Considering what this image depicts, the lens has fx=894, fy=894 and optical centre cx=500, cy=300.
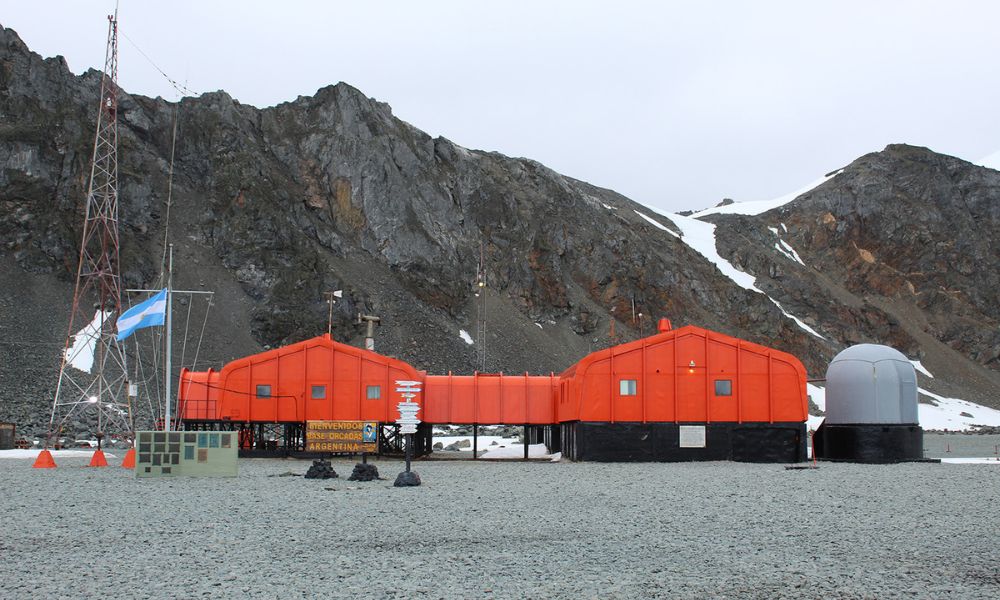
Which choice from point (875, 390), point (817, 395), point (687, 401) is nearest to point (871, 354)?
point (875, 390)

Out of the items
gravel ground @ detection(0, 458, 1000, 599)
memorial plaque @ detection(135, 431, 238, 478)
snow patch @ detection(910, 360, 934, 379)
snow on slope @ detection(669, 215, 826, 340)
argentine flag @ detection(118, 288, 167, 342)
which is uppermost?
snow on slope @ detection(669, 215, 826, 340)

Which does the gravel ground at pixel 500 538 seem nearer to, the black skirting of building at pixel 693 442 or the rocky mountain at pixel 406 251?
the black skirting of building at pixel 693 442

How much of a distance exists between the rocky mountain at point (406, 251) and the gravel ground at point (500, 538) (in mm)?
44141

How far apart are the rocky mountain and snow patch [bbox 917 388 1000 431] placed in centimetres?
450

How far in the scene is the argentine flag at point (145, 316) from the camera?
1448 inches

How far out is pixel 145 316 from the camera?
37.2 m

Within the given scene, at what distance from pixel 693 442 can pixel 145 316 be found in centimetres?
2500

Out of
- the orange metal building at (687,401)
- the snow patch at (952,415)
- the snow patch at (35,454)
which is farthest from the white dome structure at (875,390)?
the snow patch at (952,415)

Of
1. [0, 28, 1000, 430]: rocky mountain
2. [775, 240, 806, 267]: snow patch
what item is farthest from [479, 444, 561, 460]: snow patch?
[775, 240, 806, 267]: snow patch

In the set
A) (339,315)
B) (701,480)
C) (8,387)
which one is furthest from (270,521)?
(339,315)

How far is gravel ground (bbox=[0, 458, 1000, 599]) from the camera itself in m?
12.6

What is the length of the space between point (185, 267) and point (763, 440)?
2587 inches

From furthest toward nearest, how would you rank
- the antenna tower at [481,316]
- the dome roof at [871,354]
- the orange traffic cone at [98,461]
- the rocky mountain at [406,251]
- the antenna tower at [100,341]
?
1. the antenna tower at [481,316]
2. the rocky mountain at [406,251]
3. the antenna tower at [100,341]
4. the dome roof at [871,354]
5. the orange traffic cone at [98,461]

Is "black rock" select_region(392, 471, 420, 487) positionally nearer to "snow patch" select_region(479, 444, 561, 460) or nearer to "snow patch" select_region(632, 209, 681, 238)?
"snow patch" select_region(479, 444, 561, 460)
